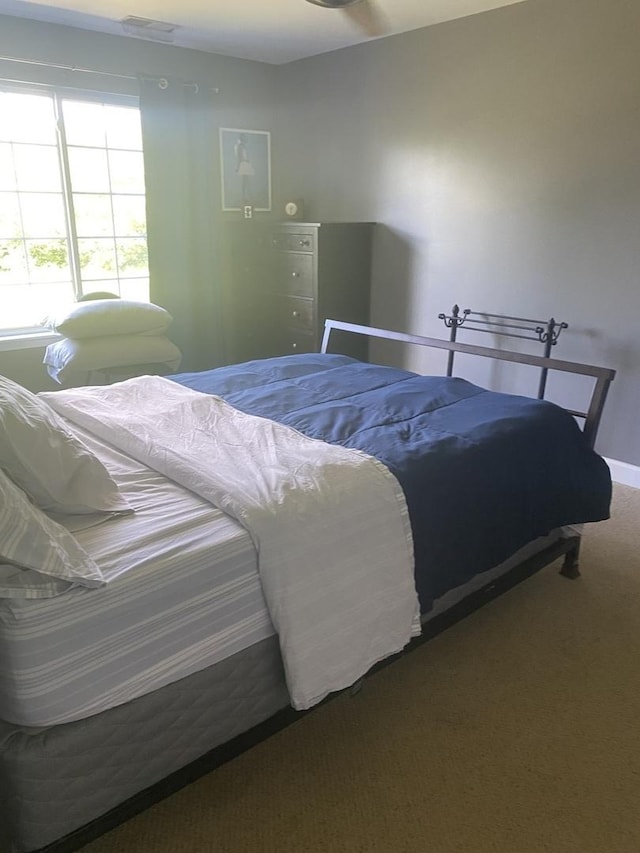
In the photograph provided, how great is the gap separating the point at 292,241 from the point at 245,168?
80cm

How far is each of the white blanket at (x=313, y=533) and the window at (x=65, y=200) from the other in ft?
8.06

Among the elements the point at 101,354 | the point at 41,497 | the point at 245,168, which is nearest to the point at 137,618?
the point at 41,497

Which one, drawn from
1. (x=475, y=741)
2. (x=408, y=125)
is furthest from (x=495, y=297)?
(x=475, y=741)

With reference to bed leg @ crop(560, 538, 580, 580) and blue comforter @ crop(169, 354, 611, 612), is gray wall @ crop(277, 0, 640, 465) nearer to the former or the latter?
bed leg @ crop(560, 538, 580, 580)

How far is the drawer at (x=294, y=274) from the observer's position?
4059mm

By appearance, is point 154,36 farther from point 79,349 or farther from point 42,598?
point 42,598

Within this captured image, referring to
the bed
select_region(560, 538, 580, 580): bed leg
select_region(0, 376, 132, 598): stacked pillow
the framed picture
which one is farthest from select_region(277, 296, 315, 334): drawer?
select_region(0, 376, 132, 598): stacked pillow

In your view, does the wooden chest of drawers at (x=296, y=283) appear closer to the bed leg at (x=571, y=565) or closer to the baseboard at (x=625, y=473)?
the baseboard at (x=625, y=473)

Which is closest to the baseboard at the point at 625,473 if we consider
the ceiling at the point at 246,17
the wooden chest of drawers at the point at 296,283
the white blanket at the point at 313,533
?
the wooden chest of drawers at the point at 296,283

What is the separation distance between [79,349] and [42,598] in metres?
2.60

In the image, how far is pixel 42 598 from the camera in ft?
3.71

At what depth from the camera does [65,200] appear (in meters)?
3.89

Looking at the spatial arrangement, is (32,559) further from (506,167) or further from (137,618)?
(506,167)

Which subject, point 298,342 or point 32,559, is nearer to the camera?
point 32,559
